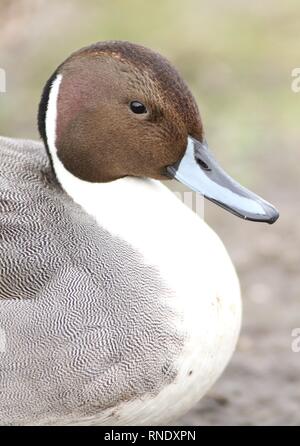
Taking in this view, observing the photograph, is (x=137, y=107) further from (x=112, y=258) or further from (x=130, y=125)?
(x=112, y=258)

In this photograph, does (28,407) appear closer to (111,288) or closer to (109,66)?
(111,288)

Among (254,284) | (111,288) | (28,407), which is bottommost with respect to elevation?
(254,284)

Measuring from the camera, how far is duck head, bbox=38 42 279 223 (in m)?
2.41

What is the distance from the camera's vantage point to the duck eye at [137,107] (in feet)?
8.02

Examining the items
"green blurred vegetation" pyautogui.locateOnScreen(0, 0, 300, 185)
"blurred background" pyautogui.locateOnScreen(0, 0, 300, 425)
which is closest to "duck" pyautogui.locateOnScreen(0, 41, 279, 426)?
"blurred background" pyautogui.locateOnScreen(0, 0, 300, 425)

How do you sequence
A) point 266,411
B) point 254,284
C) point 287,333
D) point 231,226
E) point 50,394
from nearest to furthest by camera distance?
1. point 50,394
2. point 266,411
3. point 287,333
4. point 254,284
5. point 231,226

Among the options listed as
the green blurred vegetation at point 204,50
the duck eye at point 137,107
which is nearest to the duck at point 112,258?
the duck eye at point 137,107

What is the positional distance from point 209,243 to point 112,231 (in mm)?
245

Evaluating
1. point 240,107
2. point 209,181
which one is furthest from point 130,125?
point 240,107

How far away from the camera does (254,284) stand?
12.1ft

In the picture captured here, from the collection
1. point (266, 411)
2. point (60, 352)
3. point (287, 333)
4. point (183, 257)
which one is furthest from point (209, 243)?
point (287, 333)

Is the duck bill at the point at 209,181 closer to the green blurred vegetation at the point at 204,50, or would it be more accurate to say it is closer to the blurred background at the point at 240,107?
the blurred background at the point at 240,107

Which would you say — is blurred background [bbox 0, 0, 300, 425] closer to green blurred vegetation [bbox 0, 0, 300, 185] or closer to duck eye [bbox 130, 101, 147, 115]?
green blurred vegetation [bbox 0, 0, 300, 185]

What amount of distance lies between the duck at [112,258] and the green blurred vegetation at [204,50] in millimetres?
1767
